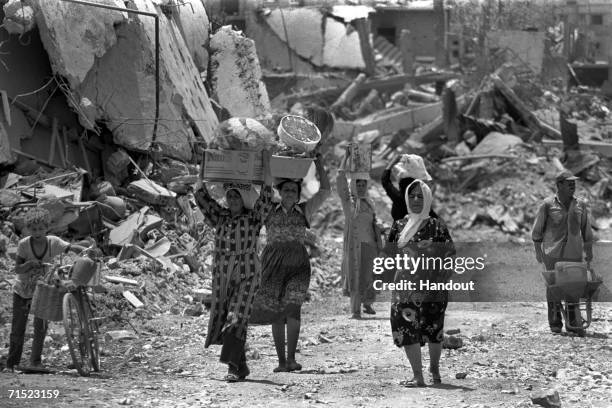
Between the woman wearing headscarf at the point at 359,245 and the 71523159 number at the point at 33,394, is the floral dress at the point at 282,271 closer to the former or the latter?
the 71523159 number at the point at 33,394

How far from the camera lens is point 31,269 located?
25.3 ft

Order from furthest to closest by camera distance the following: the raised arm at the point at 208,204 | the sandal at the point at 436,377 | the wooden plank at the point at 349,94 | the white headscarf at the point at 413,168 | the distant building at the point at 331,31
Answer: the distant building at the point at 331,31 → the wooden plank at the point at 349,94 → the white headscarf at the point at 413,168 → the raised arm at the point at 208,204 → the sandal at the point at 436,377

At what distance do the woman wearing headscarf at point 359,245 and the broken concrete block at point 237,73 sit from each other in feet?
15.1

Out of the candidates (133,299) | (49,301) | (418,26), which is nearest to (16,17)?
(133,299)

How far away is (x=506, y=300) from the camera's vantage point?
13234 mm

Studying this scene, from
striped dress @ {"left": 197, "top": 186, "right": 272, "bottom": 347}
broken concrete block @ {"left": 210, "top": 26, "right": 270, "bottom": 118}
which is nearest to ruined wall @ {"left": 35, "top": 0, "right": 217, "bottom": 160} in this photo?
broken concrete block @ {"left": 210, "top": 26, "right": 270, "bottom": 118}

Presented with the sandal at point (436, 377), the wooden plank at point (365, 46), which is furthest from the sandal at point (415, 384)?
the wooden plank at point (365, 46)

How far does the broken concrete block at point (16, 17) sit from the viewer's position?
12.4 m

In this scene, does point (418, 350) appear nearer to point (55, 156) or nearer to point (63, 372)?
point (63, 372)

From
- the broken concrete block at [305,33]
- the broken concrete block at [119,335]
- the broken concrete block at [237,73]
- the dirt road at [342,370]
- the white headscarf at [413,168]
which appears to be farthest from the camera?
the broken concrete block at [305,33]

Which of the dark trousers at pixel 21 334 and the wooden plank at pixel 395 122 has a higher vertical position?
the wooden plank at pixel 395 122

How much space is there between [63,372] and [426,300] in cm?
251

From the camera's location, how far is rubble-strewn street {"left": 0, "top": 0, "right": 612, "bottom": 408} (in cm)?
768

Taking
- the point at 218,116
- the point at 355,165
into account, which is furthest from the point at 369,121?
the point at 355,165
